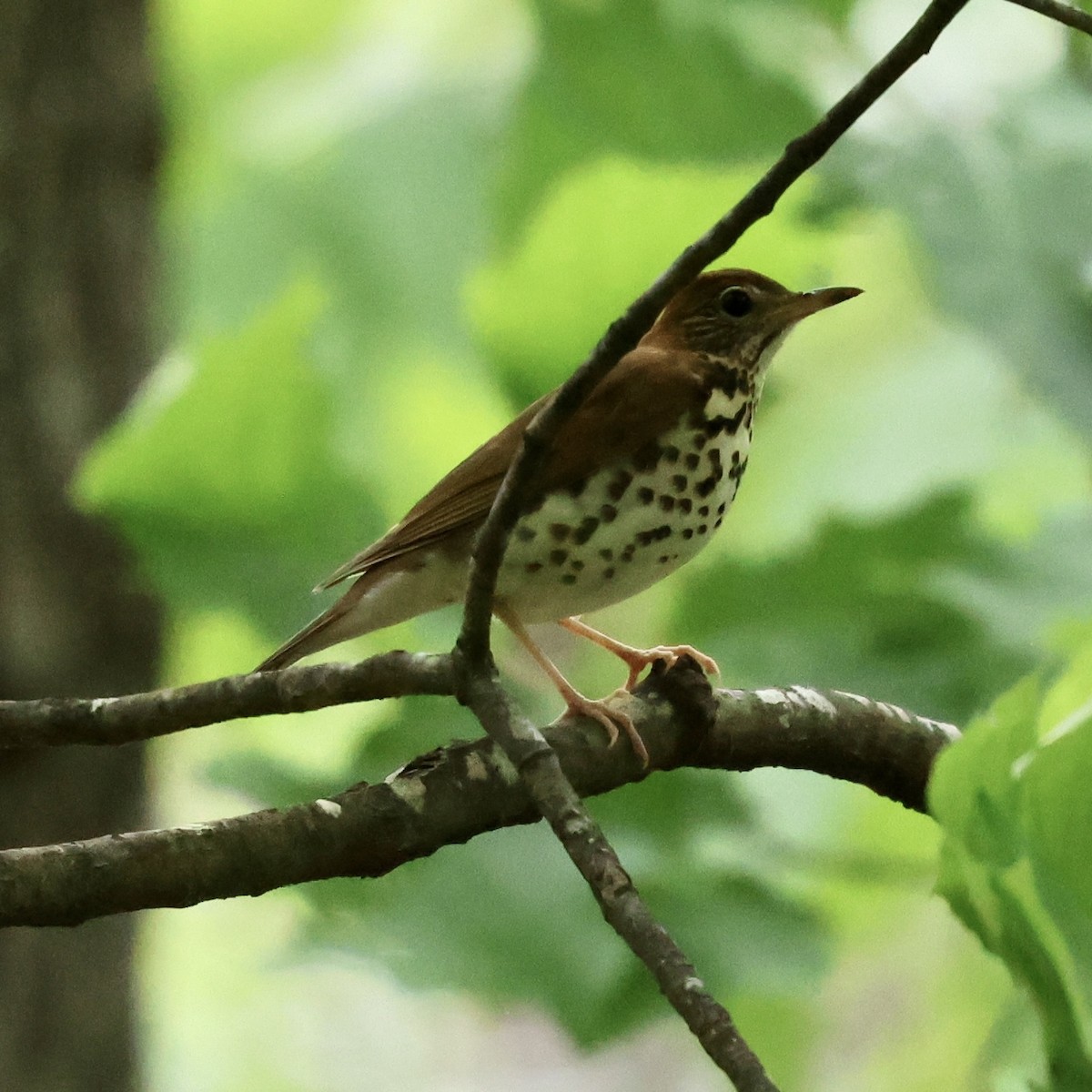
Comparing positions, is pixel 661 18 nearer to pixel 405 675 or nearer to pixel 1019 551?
pixel 1019 551

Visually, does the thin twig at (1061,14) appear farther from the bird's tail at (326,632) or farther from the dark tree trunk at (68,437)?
the dark tree trunk at (68,437)

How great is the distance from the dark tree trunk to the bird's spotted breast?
1006 mm

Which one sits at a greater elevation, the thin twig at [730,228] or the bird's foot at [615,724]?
the thin twig at [730,228]

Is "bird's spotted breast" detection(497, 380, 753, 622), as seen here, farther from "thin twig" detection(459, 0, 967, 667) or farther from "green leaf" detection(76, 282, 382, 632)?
"thin twig" detection(459, 0, 967, 667)

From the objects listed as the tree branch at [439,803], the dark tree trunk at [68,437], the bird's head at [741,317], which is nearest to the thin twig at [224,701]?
the tree branch at [439,803]

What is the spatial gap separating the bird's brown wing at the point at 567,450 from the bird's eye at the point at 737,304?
17 centimetres

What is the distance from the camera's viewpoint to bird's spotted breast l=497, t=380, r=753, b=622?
1227 mm

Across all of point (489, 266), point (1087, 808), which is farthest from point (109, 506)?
point (1087, 808)

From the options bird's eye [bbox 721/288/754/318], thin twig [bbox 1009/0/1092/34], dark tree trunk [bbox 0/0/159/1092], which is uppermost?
thin twig [bbox 1009/0/1092/34]

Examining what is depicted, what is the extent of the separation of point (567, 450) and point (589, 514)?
55 mm

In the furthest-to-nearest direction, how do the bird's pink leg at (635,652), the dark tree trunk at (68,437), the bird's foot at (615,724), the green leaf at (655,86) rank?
the dark tree trunk at (68,437), the green leaf at (655,86), the bird's pink leg at (635,652), the bird's foot at (615,724)

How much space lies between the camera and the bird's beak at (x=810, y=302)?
1.35m

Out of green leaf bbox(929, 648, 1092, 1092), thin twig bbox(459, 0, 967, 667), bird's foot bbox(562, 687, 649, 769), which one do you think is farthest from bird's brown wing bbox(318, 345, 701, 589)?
green leaf bbox(929, 648, 1092, 1092)

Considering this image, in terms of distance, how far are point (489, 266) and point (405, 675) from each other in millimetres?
783
